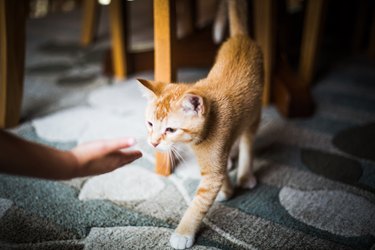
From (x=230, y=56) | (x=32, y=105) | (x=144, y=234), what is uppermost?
(x=230, y=56)

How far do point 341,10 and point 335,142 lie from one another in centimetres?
133

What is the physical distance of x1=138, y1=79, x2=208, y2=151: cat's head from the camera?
0.69 m

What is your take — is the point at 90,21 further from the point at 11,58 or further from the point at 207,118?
the point at 207,118

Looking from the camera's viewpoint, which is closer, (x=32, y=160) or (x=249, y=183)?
(x=32, y=160)

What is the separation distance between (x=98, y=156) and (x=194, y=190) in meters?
0.33

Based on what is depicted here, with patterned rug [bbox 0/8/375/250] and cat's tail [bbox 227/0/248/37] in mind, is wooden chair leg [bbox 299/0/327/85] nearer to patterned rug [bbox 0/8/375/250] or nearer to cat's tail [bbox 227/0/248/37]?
patterned rug [bbox 0/8/375/250]

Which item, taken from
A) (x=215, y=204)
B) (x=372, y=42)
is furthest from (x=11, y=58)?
(x=372, y=42)

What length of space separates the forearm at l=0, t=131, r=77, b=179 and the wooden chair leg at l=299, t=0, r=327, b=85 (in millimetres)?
975

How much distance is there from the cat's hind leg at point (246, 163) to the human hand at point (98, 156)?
0.35 metres

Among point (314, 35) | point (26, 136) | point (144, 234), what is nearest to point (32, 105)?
point (26, 136)

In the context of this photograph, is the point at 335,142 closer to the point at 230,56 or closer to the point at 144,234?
the point at 230,56

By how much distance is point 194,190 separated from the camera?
0.89 m

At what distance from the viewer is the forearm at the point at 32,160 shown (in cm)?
53

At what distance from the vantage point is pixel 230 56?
86cm
